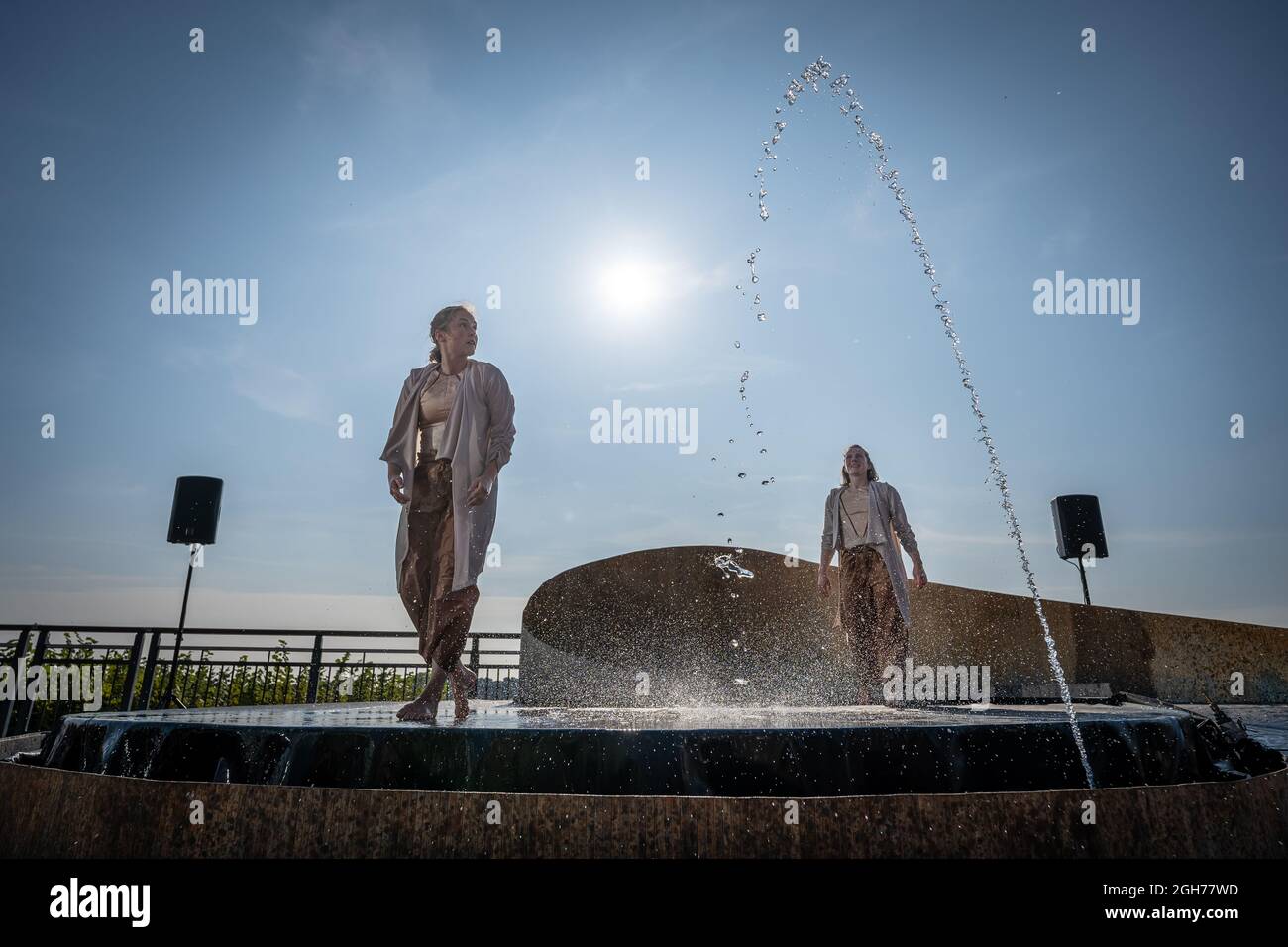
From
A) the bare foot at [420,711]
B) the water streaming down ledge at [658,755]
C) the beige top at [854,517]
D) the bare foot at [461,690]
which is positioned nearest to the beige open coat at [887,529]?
the beige top at [854,517]

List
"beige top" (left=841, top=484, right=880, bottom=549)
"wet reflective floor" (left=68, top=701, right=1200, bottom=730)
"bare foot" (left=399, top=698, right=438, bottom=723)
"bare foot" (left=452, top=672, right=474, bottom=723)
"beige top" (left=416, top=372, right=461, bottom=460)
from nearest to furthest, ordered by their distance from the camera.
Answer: "wet reflective floor" (left=68, top=701, right=1200, bottom=730) < "bare foot" (left=399, top=698, right=438, bottom=723) < "bare foot" (left=452, top=672, right=474, bottom=723) < "beige top" (left=416, top=372, right=461, bottom=460) < "beige top" (left=841, top=484, right=880, bottom=549)

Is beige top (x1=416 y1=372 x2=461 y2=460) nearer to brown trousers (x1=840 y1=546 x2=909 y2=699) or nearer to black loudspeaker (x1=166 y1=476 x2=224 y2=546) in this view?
brown trousers (x1=840 y1=546 x2=909 y2=699)

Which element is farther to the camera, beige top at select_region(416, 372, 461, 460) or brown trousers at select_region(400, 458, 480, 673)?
beige top at select_region(416, 372, 461, 460)

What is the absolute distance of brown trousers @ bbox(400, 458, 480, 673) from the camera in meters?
2.93

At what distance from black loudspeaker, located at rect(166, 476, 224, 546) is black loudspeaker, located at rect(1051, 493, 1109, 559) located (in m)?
12.6

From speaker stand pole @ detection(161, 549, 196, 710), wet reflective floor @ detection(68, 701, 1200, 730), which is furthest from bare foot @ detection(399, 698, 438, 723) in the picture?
speaker stand pole @ detection(161, 549, 196, 710)

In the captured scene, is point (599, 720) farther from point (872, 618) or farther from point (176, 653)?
point (176, 653)

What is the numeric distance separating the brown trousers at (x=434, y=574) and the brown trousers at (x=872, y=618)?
3.13 metres

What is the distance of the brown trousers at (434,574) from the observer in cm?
293

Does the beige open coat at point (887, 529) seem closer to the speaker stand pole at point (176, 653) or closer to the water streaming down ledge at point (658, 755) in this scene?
the water streaming down ledge at point (658, 755)

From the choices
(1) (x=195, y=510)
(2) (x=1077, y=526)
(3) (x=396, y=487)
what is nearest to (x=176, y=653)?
(1) (x=195, y=510)

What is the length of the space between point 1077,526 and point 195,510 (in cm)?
1303
